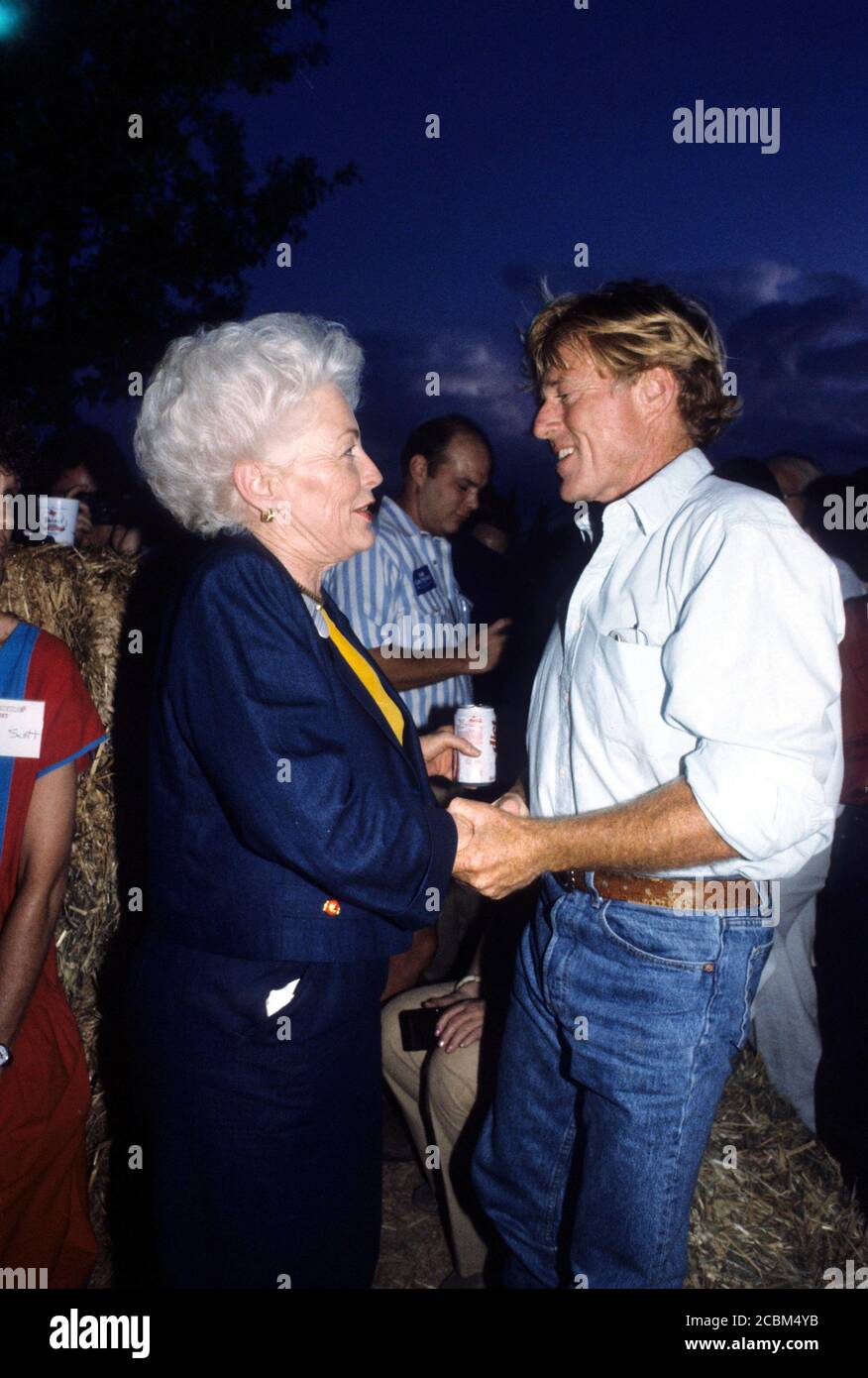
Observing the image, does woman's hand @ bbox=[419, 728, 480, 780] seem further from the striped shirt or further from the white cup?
the white cup

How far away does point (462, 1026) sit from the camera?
3242 millimetres

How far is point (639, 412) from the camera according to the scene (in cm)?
246

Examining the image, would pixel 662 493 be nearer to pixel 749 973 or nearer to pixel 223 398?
pixel 223 398

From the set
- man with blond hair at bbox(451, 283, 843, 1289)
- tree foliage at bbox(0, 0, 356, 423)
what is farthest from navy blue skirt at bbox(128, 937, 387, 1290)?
tree foliage at bbox(0, 0, 356, 423)

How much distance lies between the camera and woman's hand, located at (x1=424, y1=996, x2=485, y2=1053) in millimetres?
3230

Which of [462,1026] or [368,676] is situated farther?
[462,1026]

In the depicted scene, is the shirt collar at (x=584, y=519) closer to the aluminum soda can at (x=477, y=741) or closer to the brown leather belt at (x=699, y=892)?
the aluminum soda can at (x=477, y=741)

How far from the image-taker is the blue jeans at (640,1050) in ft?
7.09

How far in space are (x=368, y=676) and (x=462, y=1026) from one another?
5.28 ft

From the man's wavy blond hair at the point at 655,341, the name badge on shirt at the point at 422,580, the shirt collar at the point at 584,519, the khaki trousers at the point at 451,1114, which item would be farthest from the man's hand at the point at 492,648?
the man's wavy blond hair at the point at 655,341

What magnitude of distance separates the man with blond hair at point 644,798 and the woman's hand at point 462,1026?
537 mm

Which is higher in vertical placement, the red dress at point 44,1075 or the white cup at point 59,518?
the white cup at point 59,518

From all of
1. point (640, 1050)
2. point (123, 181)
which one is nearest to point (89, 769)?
point (640, 1050)

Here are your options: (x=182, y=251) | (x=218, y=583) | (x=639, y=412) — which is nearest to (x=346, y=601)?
(x=639, y=412)
